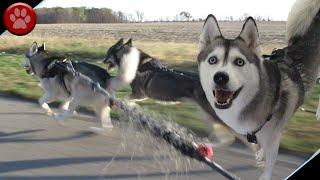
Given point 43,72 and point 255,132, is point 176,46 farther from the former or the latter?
point 43,72

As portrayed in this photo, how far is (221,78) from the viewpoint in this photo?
1813 mm

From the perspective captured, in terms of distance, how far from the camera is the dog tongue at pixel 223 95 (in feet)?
6.02

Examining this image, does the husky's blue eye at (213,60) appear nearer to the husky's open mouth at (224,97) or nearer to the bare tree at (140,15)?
the husky's open mouth at (224,97)

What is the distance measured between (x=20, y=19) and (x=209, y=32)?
0.73 metres

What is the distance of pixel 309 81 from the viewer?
1.88 meters

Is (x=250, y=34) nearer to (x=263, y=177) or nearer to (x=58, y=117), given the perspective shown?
(x=263, y=177)

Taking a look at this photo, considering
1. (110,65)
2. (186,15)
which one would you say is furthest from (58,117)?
(186,15)

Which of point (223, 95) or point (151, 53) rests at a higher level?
point (151, 53)

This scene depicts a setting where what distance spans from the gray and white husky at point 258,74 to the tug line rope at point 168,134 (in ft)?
0.53

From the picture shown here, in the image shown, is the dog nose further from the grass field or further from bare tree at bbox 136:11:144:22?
bare tree at bbox 136:11:144:22

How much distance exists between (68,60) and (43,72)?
147mm

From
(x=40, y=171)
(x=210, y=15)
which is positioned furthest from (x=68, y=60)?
(x=210, y=15)

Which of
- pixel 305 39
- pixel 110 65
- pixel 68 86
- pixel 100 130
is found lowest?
pixel 100 130

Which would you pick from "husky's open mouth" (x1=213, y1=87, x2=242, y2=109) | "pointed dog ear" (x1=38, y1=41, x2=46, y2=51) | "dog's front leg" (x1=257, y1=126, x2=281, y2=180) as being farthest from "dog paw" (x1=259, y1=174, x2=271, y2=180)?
"pointed dog ear" (x1=38, y1=41, x2=46, y2=51)
